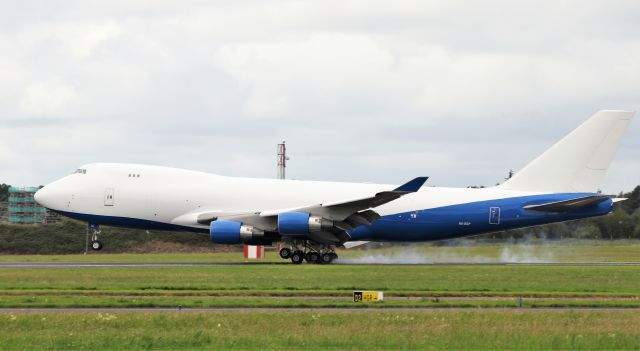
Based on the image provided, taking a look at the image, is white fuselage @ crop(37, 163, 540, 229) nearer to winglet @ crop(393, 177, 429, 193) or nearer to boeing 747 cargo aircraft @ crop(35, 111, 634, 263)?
boeing 747 cargo aircraft @ crop(35, 111, 634, 263)

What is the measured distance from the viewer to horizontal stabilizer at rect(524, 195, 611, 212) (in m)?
47.8

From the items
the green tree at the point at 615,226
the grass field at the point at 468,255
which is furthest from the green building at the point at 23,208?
the green tree at the point at 615,226

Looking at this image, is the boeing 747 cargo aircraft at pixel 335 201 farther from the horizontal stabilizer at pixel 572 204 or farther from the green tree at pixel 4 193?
the green tree at pixel 4 193

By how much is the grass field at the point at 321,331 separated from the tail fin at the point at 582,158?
27.5m

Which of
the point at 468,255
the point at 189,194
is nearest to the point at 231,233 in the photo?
the point at 189,194

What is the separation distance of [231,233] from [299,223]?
125 inches

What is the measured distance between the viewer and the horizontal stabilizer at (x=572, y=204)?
1884 inches

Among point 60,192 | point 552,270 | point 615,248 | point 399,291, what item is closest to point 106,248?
point 60,192

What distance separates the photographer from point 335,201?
47.8 m

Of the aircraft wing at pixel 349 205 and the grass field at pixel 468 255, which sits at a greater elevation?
the aircraft wing at pixel 349 205

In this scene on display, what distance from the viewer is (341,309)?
24.0 m

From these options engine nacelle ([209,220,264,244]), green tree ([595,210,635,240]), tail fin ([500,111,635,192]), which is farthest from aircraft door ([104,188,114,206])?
green tree ([595,210,635,240])

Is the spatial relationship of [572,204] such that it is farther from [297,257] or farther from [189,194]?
[189,194]

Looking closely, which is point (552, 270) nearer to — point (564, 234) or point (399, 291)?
point (399, 291)
